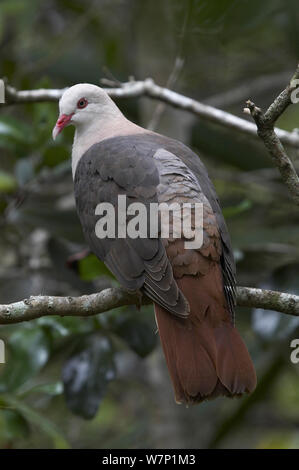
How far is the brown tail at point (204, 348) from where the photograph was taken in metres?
2.61

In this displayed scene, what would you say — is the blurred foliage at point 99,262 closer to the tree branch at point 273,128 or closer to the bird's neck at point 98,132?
the bird's neck at point 98,132

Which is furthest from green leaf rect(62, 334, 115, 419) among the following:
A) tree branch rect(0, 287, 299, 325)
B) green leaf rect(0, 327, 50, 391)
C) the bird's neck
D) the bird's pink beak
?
the bird's pink beak

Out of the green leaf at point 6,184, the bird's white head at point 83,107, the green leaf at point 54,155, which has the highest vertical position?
the bird's white head at point 83,107

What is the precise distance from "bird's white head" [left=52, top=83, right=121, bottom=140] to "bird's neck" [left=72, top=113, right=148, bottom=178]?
21 mm

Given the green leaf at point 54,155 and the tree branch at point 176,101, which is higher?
the tree branch at point 176,101

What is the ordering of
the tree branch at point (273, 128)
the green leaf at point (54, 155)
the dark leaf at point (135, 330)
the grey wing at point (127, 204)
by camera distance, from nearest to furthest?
the tree branch at point (273, 128), the grey wing at point (127, 204), the dark leaf at point (135, 330), the green leaf at point (54, 155)

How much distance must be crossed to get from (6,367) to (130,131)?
1.24 m

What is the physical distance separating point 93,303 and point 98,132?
3.93 feet

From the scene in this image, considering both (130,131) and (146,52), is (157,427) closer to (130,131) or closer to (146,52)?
(130,131)

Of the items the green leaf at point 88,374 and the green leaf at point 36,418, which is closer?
the green leaf at point 36,418

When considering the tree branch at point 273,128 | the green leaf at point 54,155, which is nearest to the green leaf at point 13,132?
the green leaf at point 54,155

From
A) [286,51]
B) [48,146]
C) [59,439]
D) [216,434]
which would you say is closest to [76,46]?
[286,51]

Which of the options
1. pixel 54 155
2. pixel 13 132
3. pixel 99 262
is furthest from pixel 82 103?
pixel 99 262

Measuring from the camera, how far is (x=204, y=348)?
8.79 ft
